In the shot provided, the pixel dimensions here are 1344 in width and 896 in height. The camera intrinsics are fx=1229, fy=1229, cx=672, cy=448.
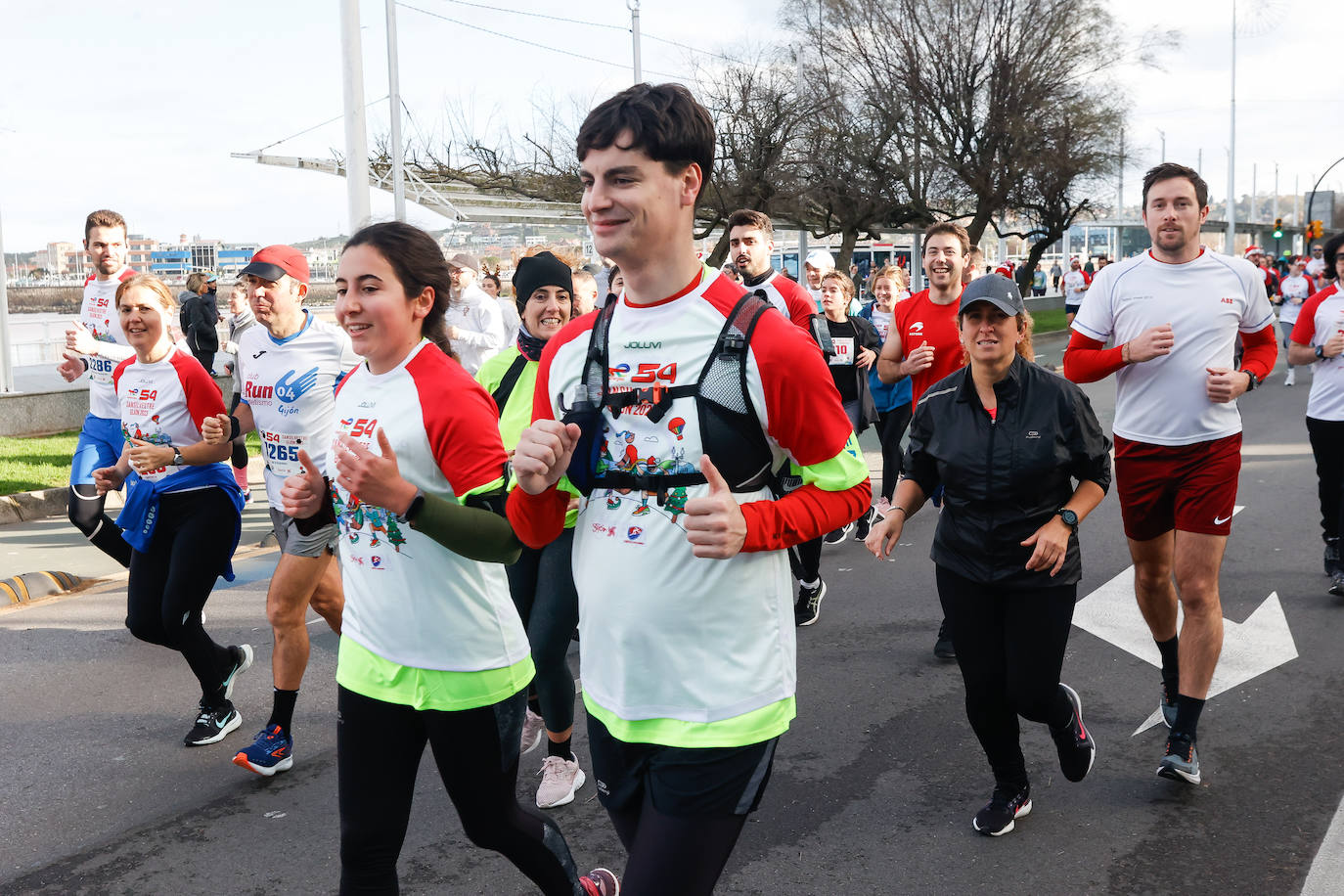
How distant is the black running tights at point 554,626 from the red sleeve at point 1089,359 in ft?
6.83

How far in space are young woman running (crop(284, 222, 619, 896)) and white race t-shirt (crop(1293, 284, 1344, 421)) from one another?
5.74 meters

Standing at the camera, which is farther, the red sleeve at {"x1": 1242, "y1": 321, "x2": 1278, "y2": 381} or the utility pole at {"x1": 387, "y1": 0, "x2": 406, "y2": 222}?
the utility pole at {"x1": 387, "y1": 0, "x2": 406, "y2": 222}

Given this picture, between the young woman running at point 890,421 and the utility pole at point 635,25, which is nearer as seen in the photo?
the young woman running at point 890,421

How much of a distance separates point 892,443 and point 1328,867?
17.1ft

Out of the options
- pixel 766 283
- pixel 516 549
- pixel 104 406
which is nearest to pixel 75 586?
pixel 104 406

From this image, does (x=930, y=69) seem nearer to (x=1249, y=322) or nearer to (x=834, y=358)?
(x=834, y=358)

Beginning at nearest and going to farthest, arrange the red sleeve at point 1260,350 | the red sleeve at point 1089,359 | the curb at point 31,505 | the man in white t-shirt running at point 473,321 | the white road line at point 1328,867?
the white road line at point 1328,867
the red sleeve at point 1089,359
the red sleeve at point 1260,350
the curb at point 31,505
the man in white t-shirt running at point 473,321

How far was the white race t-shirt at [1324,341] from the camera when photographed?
695cm

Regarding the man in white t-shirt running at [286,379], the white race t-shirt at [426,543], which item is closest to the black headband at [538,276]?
the man in white t-shirt running at [286,379]

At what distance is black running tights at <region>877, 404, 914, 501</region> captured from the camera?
8.65 meters

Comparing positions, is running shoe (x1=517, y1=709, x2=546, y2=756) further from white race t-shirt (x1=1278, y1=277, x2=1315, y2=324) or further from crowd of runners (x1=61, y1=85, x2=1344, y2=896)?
white race t-shirt (x1=1278, y1=277, x2=1315, y2=324)

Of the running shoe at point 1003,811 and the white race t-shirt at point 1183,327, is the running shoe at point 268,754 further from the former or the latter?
the white race t-shirt at point 1183,327

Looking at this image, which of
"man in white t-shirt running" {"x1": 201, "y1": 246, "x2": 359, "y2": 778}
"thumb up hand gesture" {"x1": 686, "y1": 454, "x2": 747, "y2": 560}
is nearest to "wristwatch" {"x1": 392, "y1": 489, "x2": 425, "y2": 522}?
"thumb up hand gesture" {"x1": 686, "y1": 454, "x2": 747, "y2": 560}

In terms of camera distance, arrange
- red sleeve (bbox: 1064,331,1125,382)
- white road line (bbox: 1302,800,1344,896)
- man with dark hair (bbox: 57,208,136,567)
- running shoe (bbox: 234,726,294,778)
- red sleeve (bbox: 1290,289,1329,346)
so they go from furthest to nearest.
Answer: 1. red sleeve (bbox: 1290,289,1329,346)
2. man with dark hair (bbox: 57,208,136,567)
3. red sleeve (bbox: 1064,331,1125,382)
4. running shoe (bbox: 234,726,294,778)
5. white road line (bbox: 1302,800,1344,896)
